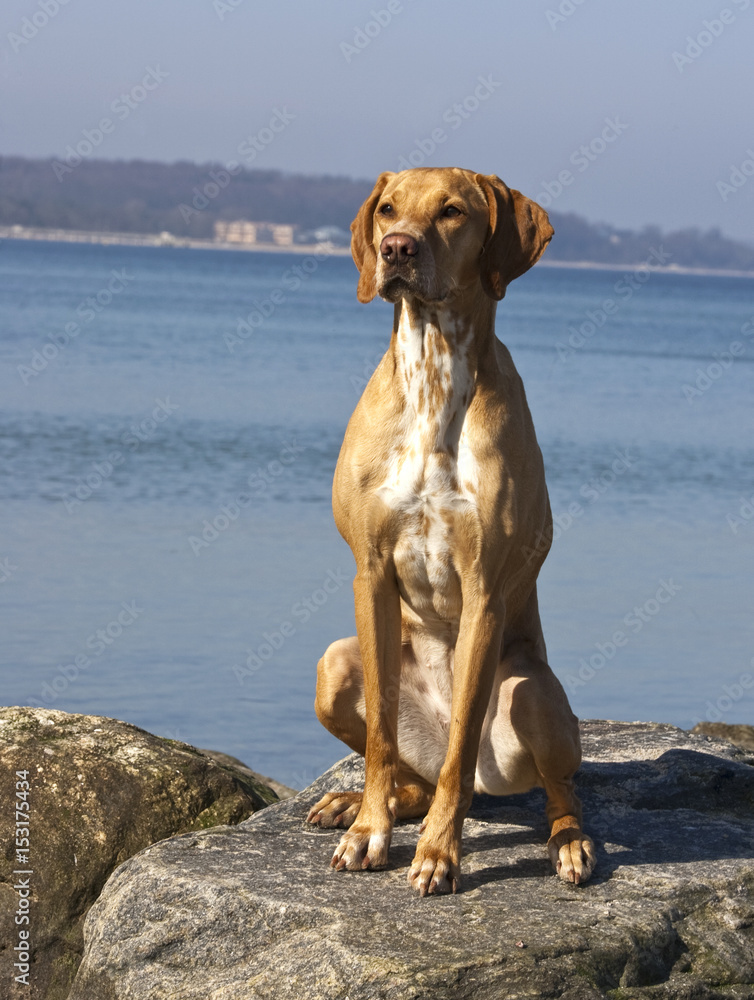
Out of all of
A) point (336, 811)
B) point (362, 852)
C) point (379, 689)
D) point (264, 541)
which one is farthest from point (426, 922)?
point (264, 541)

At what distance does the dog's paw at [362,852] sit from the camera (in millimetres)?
4582

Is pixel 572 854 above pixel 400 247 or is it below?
below

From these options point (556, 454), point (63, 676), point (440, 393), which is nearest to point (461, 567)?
point (440, 393)

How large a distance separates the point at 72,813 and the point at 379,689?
57.8 inches

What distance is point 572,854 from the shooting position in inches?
181

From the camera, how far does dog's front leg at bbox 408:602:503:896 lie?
4.51 m

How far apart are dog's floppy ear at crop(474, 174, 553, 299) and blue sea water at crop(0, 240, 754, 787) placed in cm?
456

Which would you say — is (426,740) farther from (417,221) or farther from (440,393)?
(417,221)

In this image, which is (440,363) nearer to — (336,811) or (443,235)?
(443,235)

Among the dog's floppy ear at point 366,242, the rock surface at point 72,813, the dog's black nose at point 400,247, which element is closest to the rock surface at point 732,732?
the rock surface at point 72,813

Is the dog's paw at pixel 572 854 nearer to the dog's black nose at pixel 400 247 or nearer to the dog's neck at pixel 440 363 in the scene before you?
the dog's neck at pixel 440 363

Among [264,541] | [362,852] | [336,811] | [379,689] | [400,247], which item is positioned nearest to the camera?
[400,247]

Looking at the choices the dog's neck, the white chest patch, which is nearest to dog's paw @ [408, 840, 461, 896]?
the white chest patch

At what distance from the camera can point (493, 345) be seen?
476cm
